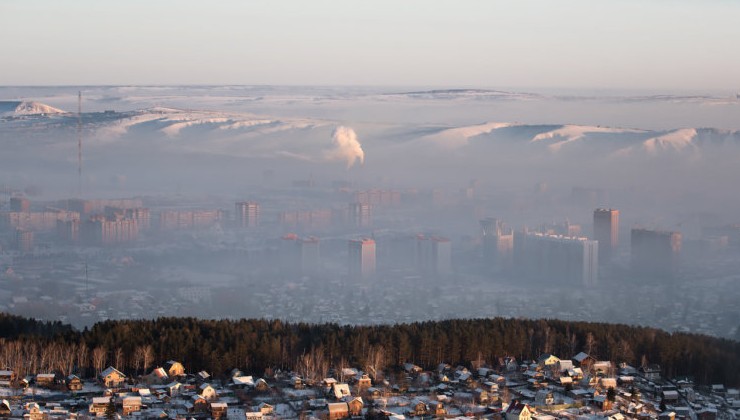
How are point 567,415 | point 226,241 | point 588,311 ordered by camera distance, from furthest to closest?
point 226,241
point 588,311
point 567,415

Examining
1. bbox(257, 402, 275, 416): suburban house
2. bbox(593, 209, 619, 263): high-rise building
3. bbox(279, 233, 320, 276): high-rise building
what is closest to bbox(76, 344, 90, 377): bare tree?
bbox(257, 402, 275, 416): suburban house

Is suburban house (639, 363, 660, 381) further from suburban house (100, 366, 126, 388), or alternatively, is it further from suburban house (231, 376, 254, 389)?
suburban house (100, 366, 126, 388)

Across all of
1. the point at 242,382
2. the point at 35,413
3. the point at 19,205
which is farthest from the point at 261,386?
the point at 19,205

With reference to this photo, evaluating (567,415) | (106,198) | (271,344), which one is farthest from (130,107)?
(567,415)

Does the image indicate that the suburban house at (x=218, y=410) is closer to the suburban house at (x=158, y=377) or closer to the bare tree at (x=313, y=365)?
the suburban house at (x=158, y=377)

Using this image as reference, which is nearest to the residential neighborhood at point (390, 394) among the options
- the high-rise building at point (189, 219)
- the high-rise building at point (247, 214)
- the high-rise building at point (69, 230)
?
the high-rise building at point (69, 230)

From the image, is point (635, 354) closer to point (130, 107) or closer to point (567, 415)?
point (567, 415)
